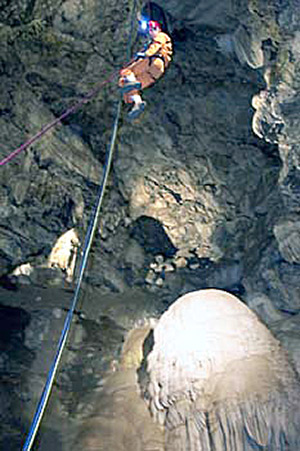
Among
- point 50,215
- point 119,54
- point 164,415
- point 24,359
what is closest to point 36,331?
point 24,359

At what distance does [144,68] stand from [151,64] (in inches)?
3.0

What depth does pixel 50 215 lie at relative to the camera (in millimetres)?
4238

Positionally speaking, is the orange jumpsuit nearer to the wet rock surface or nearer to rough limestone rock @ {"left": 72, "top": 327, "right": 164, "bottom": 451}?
the wet rock surface

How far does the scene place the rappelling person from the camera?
3891mm

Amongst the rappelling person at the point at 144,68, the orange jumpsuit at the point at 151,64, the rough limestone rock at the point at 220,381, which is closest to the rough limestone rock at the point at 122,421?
the rough limestone rock at the point at 220,381

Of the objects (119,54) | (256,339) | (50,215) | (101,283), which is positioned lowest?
(256,339)

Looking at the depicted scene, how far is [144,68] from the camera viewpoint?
4.03 meters

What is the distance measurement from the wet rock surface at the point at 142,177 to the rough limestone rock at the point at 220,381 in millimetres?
550

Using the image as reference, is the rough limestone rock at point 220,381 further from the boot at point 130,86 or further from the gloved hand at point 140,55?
the gloved hand at point 140,55

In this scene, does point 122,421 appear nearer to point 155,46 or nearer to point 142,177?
point 142,177

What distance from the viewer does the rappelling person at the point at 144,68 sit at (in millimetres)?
3891

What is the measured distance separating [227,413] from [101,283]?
2.05 meters

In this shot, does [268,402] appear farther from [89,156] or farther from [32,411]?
[89,156]

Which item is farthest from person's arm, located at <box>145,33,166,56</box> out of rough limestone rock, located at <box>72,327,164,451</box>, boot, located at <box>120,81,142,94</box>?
rough limestone rock, located at <box>72,327,164,451</box>
